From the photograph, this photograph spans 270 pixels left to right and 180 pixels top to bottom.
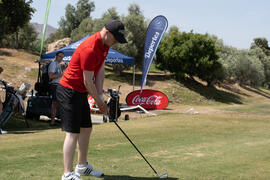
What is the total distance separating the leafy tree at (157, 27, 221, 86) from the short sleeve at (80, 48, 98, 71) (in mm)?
36313

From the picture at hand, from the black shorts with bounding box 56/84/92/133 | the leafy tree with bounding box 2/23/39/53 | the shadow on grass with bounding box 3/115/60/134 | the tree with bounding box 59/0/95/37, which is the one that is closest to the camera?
the black shorts with bounding box 56/84/92/133

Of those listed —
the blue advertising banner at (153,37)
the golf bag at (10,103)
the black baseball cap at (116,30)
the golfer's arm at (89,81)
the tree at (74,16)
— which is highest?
the tree at (74,16)

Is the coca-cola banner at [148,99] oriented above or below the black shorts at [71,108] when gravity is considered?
below

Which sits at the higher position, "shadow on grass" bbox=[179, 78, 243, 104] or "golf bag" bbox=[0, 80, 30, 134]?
"golf bag" bbox=[0, 80, 30, 134]

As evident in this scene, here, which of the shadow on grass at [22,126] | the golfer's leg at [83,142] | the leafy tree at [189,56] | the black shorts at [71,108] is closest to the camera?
the black shorts at [71,108]

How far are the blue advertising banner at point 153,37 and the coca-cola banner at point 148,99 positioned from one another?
85 cm

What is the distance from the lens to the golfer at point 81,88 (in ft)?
12.0

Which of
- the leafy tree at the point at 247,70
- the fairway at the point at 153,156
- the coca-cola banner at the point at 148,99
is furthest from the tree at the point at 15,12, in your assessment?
the leafy tree at the point at 247,70

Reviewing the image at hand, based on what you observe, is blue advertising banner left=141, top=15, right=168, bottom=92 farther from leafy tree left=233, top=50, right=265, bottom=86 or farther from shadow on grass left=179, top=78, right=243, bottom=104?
leafy tree left=233, top=50, right=265, bottom=86

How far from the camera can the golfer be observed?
143 inches

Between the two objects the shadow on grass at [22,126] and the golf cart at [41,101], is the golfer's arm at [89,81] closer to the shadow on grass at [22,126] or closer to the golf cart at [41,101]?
the shadow on grass at [22,126]

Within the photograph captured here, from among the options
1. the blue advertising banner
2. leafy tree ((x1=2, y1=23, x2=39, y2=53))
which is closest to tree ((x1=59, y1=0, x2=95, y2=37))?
leafy tree ((x1=2, y1=23, x2=39, y2=53))

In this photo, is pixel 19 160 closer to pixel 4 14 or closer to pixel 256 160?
pixel 256 160

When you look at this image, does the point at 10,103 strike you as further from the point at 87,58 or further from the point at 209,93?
the point at 209,93
